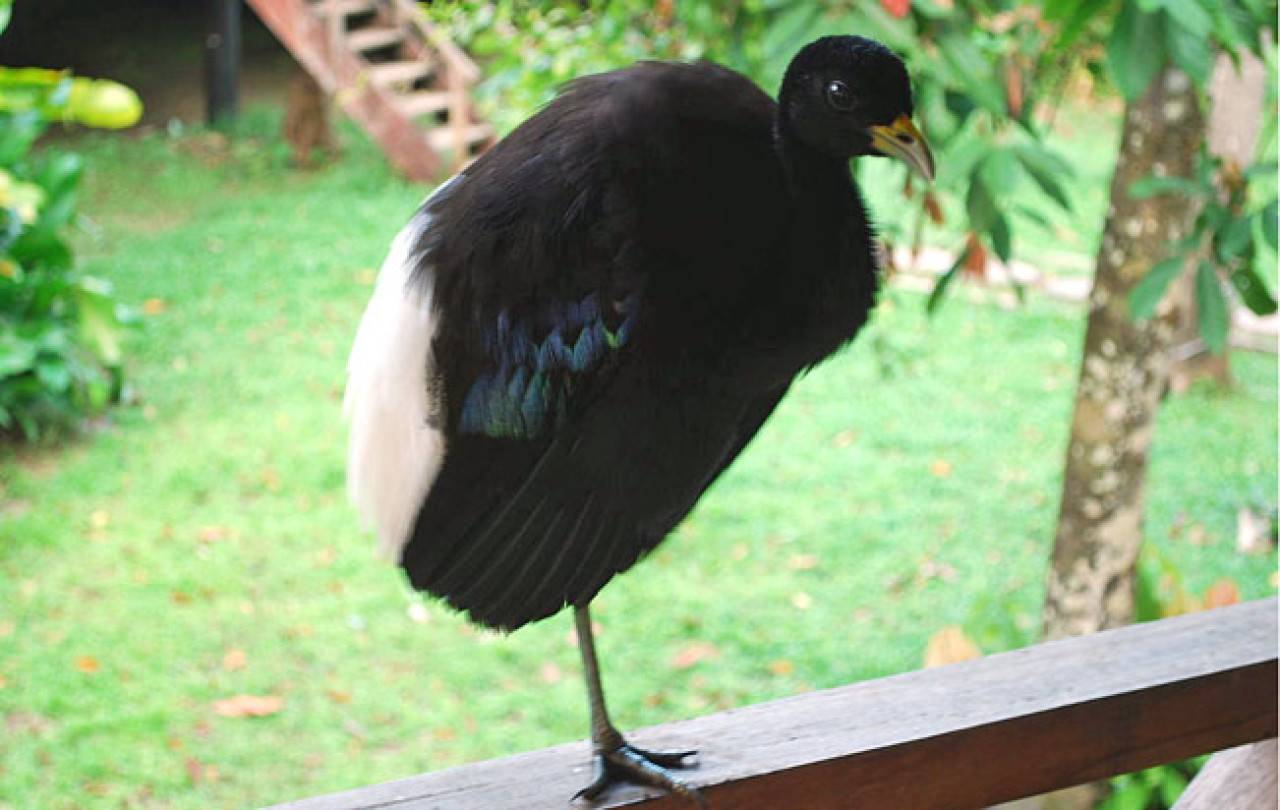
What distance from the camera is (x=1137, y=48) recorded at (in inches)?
72.7

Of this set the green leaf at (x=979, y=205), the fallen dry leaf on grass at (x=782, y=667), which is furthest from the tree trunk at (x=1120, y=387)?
the fallen dry leaf on grass at (x=782, y=667)

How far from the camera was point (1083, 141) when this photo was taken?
863 centimetres

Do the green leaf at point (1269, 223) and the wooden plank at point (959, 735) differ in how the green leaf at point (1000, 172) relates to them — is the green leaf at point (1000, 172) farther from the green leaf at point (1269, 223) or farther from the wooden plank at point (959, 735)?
the wooden plank at point (959, 735)

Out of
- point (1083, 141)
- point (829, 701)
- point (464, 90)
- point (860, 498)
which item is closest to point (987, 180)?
point (829, 701)

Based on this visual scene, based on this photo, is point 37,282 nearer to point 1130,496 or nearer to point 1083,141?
point 1130,496

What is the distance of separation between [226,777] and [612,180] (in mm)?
2380

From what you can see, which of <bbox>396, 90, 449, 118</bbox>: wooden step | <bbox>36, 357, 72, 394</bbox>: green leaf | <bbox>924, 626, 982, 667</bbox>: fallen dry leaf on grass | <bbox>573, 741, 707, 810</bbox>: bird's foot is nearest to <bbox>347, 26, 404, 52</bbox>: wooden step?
<bbox>396, 90, 449, 118</bbox>: wooden step

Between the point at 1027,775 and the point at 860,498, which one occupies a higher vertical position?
the point at 1027,775

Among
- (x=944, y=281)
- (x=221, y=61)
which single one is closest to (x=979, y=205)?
(x=944, y=281)

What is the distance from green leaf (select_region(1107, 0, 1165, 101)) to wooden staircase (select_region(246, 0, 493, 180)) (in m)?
4.70

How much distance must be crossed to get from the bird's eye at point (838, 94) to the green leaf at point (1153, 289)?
110cm

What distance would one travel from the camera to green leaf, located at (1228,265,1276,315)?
2105mm

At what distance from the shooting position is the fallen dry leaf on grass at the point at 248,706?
333 cm

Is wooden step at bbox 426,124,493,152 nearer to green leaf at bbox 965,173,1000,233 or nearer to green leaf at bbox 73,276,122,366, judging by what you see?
green leaf at bbox 73,276,122,366
